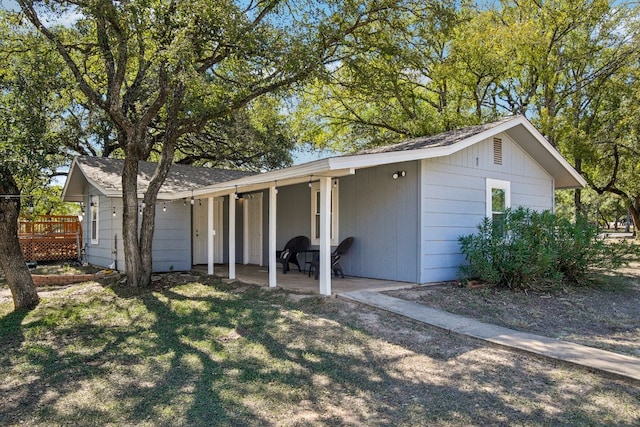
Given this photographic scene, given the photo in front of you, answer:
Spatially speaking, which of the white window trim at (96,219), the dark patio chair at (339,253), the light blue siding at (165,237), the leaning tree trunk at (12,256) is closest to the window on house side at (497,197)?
the dark patio chair at (339,253)

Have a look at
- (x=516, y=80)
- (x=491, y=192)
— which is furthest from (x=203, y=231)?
(x=516, y=80)

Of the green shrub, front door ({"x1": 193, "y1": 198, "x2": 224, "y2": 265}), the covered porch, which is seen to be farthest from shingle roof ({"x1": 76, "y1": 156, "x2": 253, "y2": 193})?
the green shrub

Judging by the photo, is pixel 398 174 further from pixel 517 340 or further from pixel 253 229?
pixel 253 229

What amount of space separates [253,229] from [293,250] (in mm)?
2702

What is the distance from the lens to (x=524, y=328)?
17.9 feet

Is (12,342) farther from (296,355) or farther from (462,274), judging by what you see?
(462,274)

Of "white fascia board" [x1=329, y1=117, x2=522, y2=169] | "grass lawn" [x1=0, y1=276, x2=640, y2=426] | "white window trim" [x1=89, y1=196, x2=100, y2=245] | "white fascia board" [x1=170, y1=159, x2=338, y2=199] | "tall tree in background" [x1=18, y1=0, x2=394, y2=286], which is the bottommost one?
"grass lawn" [x1=0, y1=276, x2=640, y2=426]

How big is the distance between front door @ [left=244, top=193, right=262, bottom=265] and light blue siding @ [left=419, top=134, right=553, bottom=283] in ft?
18.9

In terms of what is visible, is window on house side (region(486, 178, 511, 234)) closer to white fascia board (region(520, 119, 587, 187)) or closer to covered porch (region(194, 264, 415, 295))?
white fascia board (region(520, 119, 587, 187))

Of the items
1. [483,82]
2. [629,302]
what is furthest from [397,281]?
[483,82]

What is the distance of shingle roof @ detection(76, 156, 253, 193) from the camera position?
37.2ft

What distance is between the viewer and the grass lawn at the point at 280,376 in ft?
10.4

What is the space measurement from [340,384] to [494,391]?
1284 mm

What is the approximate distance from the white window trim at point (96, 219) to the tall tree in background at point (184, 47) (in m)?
5.10
